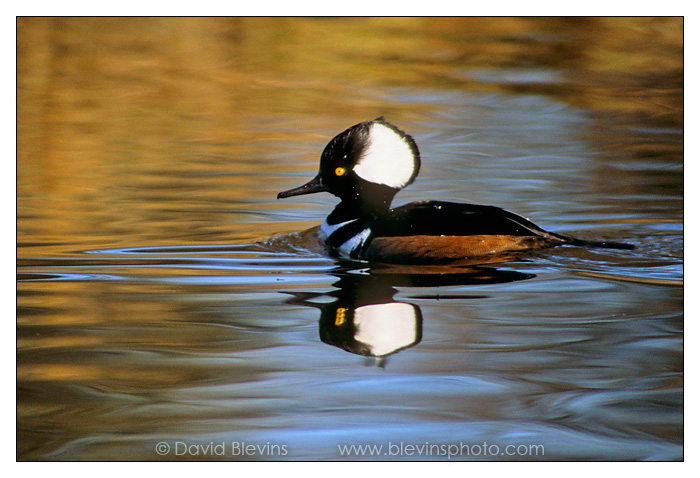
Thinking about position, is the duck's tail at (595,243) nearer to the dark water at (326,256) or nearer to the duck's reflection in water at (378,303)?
the dark water at (326,256)

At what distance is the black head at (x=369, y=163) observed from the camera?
22.0ft

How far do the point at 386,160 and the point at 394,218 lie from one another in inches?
22.9

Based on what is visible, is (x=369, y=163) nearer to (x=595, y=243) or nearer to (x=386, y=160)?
(x=386, y=160)

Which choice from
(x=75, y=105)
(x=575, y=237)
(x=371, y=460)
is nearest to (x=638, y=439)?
(x=371, y=460)

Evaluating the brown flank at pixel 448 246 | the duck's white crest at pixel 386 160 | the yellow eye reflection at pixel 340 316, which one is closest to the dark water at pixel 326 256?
the yellow eye reflection at pixel 340 316

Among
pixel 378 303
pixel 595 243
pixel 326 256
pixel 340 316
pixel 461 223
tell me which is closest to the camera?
pixel 340 316

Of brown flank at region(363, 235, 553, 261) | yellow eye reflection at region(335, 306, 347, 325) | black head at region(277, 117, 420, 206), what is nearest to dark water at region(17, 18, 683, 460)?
yellow eye reflection at region(335, 306, 347, 325)

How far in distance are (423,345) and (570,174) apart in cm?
468

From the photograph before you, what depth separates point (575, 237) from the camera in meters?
6.86

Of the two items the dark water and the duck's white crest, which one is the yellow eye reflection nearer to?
the dark water

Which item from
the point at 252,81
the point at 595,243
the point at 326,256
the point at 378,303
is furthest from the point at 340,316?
the point at 252,81

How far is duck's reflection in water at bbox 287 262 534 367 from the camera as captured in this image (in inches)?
185

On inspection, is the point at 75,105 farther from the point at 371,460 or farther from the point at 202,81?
the point at 371,460

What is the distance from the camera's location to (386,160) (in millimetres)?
6785
